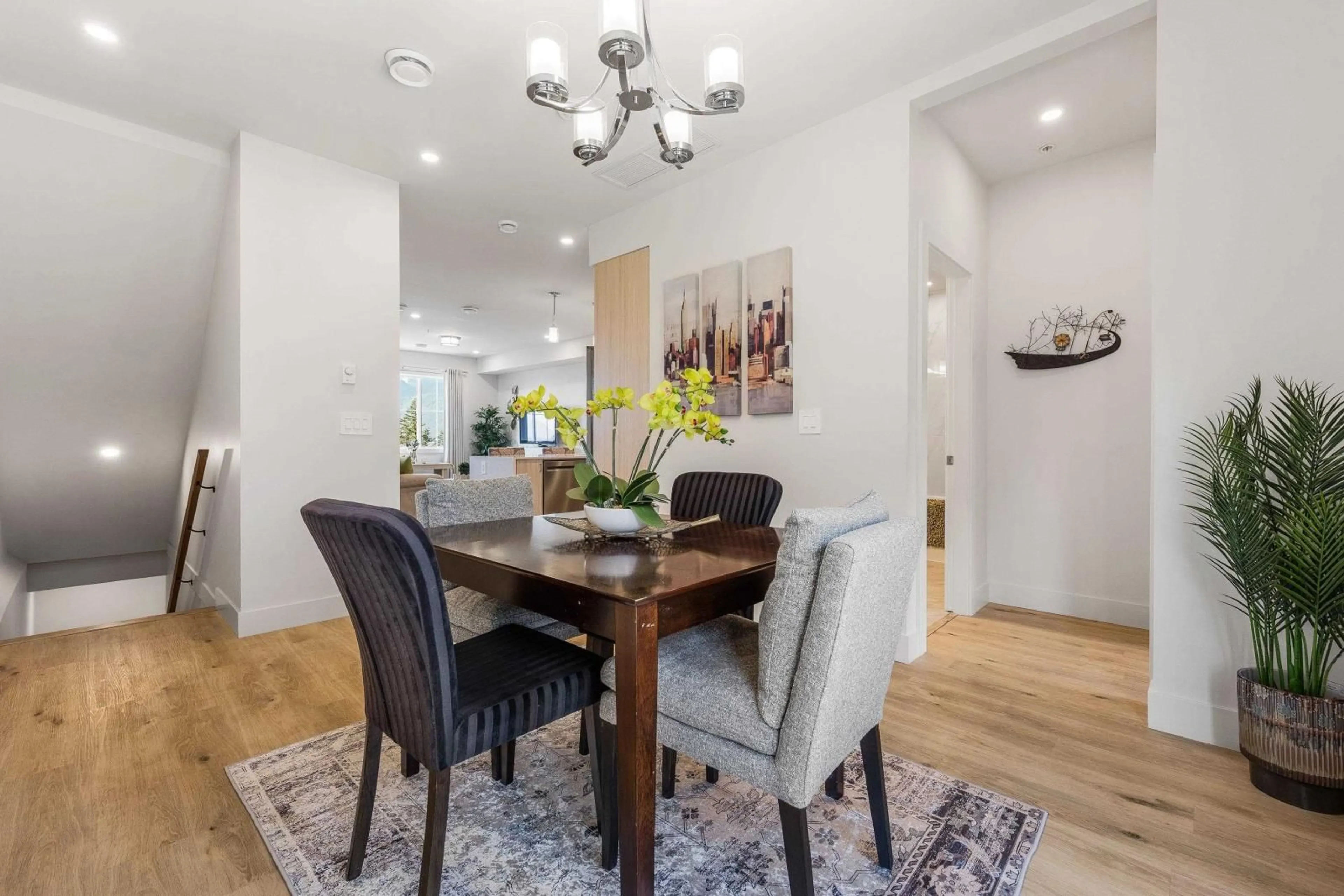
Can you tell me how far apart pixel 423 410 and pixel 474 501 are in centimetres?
950

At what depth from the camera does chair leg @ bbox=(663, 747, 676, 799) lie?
5.29 ft

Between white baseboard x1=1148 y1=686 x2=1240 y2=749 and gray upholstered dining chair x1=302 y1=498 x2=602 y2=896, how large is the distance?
6.74 feet

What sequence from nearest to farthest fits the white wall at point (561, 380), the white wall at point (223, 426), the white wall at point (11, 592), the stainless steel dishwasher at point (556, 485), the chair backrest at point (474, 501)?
the chair backrest at point (474, 501)
the white wall at point (223, 426)
the white wall at point (11, 592)
the stainless steel dishwasher at point (556, 485)
the white wall at point (561, 380)

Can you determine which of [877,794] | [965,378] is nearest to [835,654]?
[877,794]

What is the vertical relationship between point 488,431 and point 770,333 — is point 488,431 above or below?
below

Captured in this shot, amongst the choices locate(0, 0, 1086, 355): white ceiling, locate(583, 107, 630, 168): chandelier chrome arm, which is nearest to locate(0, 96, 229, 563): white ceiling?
locate(0, 0, 1086, 355): white ceiling

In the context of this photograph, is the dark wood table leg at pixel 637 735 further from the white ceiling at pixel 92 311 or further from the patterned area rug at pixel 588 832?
the white ceiling at pixel 92 311

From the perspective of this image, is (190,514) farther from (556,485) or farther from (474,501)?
(556,485)

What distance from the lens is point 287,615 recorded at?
3.13m

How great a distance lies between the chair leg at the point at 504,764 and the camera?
1696 mm

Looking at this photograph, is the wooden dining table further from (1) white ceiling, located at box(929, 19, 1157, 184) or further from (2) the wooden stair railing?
(2) the wooden stair railing

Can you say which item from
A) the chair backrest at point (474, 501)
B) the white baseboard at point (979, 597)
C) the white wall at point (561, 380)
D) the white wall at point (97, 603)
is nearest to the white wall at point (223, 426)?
the white wall at point (97, 603)

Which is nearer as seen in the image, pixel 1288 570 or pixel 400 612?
pixel 400 612

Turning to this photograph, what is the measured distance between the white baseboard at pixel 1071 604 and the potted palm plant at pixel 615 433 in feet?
9.34
